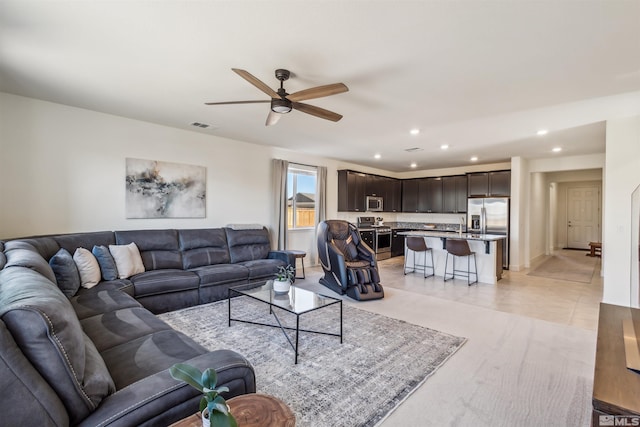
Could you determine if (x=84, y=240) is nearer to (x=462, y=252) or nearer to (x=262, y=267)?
(x=262, y=267)

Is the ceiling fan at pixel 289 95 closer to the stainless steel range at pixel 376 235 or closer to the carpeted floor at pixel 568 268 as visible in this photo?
the stainless steel range at pixel 376 235

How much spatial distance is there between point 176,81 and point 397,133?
126 inches

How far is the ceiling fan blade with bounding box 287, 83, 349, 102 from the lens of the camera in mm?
2463

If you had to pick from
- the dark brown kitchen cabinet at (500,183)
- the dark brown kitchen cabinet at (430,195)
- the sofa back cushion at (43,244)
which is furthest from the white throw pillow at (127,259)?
the dark brown kitchen cabinet at (500,183)

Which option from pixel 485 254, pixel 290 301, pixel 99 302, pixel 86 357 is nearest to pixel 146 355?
pixel 86 357

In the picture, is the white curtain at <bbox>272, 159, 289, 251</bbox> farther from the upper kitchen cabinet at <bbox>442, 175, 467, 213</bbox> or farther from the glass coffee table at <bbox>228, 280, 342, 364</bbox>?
the upper kitchen cabinet at <bbox>442, 175, 467, 213</bbox>

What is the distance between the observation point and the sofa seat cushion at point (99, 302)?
244 centimetres

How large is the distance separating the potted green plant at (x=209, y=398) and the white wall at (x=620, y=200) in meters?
4.96

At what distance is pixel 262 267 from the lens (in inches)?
178

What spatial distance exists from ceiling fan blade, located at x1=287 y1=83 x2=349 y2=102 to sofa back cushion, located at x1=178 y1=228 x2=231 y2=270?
2767mm

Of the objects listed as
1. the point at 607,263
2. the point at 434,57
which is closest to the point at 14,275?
the point at 434,57

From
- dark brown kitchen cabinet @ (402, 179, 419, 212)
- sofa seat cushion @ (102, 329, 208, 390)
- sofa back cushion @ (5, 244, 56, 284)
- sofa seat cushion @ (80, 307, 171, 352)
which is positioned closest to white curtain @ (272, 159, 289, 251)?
sofa seat cushion @ (80, 307, 171, 352)

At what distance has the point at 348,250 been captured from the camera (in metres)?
4.89

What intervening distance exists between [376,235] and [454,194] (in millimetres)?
2351
